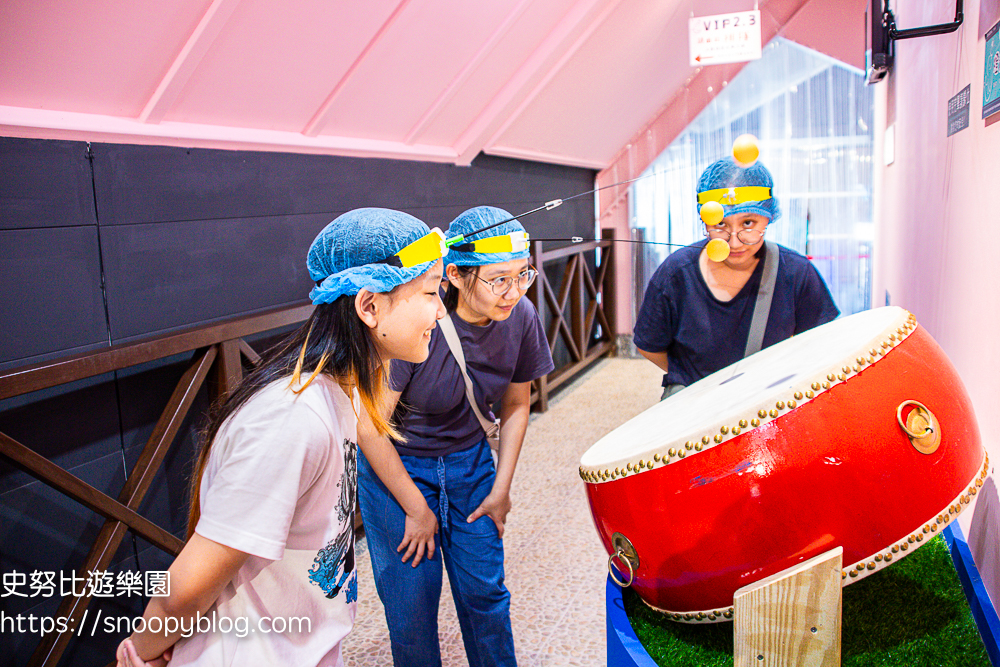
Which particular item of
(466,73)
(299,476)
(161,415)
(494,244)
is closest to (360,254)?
(299,476)

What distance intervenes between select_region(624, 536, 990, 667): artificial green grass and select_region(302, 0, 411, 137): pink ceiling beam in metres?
1.97

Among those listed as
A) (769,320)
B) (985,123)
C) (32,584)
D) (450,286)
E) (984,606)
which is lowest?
(32,584)

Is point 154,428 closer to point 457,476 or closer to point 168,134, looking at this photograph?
point 168,134

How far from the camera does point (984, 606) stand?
117cm

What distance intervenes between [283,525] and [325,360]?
0.73 ft

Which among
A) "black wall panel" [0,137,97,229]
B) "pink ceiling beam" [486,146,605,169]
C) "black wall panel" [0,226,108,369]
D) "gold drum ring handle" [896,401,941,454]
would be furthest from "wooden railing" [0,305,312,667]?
"pink ceiling beam" [486,146,605,169]

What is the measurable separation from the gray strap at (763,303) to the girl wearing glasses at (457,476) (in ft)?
1.74

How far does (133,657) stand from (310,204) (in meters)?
2.04

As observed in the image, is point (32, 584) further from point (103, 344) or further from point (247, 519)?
point (247, 519)

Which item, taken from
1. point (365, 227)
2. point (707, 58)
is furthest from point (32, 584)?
point (707, 58)

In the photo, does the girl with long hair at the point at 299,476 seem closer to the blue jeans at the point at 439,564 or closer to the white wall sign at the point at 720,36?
the blue jeans at the point at 439,564

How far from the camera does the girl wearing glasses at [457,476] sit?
145 cm

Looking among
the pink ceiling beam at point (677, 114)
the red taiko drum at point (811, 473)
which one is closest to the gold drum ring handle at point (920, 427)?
the red taiko drum at point (811, 473)

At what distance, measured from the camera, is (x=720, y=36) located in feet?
12.3
